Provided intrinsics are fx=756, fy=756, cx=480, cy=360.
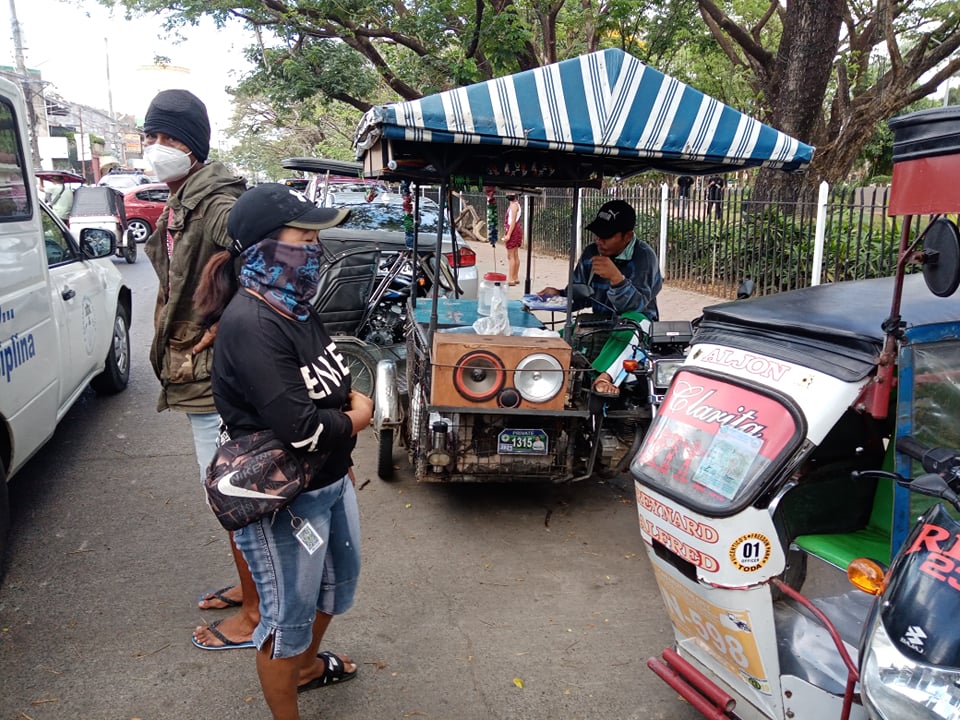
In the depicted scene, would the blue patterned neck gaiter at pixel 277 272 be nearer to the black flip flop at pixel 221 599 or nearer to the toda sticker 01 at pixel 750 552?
the toda sticker 01 at pixel 750 552

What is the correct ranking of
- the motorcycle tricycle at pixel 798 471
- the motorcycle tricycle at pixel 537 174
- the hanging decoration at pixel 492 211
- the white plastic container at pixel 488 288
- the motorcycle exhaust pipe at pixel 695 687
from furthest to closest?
the hanging decoration at pixel 492 211 < the white plastic container at pixel 488 288 < the motorcycle tricycle at pixel 537 174 < the motorcycle exhaust pipe at pixel 695 687 < the motorcycle tricycle at pixel 798 471

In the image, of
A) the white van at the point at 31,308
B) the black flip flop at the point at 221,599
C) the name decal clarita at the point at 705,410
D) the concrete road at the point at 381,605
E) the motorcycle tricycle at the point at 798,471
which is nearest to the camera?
the motorcycle tricycle at the point at 798,471

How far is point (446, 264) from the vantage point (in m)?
7.09

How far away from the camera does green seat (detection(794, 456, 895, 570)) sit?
8.93 ft

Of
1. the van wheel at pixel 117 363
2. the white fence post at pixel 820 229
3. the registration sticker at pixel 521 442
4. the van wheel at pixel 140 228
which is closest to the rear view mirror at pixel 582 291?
the registration sticker at pixel 521 442

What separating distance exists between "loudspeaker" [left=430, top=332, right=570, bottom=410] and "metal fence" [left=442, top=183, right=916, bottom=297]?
7.87 ft

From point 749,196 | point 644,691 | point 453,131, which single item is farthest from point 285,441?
point 749,196

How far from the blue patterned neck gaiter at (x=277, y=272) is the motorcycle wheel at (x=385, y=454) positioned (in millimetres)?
2769

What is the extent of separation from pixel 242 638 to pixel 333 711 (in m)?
0.62

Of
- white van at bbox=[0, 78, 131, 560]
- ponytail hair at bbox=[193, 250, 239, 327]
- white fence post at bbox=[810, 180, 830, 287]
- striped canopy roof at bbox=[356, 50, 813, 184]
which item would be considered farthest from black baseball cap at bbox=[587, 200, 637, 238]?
white fence post at bbox=[810, 180, 830, 287]

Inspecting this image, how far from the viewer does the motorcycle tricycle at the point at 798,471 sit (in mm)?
1773

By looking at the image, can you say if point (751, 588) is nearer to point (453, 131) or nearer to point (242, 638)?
point (242, 638)

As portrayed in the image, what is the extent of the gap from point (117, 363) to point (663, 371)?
497 centimetres

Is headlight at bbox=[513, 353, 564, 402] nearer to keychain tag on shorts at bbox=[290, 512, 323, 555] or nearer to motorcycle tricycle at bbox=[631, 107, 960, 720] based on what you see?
motorcycle tricycle at bbox=[631, 107, 960, 720]
